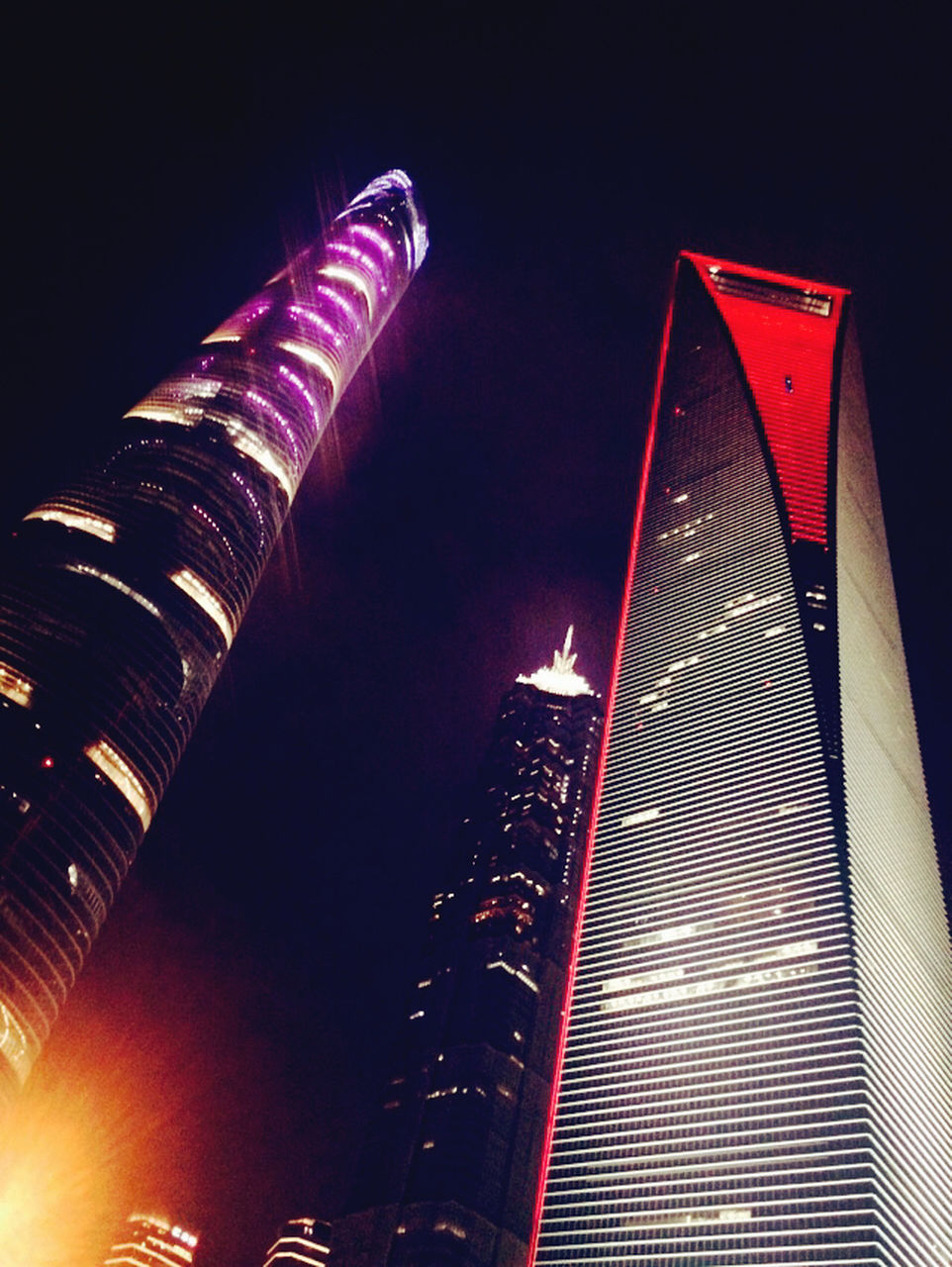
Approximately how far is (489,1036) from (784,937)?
86189 mm

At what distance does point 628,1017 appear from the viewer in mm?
90562

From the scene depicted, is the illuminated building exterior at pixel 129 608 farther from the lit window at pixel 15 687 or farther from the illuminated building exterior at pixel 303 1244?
the illuminated building exterior at pixel 303 1244

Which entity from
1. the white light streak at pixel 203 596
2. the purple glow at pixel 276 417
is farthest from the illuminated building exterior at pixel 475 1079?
the purple glow at pixel 276 417

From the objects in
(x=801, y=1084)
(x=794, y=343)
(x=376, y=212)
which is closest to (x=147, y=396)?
(x=376, y=212)

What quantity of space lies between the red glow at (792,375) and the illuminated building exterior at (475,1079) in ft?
334

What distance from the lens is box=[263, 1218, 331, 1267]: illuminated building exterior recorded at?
184000 millimetres

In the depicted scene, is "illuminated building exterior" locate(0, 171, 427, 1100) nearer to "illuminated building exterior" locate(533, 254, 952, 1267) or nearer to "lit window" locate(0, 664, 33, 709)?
"lit window" locate(0, 664, 33, 709)

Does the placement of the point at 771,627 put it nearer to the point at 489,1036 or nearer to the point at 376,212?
the point at 489,1036

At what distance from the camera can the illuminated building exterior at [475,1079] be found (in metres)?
136

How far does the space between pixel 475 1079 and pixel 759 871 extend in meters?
81.5

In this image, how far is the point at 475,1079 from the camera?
5950 inches

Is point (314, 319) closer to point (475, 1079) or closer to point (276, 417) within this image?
point (276, 417)

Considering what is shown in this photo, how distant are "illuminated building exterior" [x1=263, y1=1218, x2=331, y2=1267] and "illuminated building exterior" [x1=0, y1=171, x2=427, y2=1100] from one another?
132 meters

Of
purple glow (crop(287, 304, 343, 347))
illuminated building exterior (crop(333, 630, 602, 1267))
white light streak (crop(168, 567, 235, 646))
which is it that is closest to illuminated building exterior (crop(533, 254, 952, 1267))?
white light streak (crop(168, 567, 235, 646))
